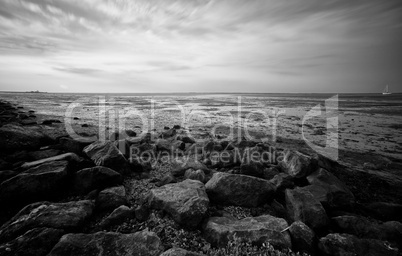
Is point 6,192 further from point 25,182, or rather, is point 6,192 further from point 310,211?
point 310,211

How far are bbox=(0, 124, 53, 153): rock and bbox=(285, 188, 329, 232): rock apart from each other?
786cm

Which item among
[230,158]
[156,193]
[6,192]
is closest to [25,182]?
[6,192]

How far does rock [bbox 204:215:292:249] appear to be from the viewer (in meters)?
3.40

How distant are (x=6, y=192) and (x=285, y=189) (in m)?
6.29

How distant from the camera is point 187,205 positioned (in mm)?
4074

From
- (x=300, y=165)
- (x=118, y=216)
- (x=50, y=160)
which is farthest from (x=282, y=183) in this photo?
(x=50, y=160)

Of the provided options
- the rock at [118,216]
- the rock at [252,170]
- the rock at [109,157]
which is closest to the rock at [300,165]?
the rock at [252,170]

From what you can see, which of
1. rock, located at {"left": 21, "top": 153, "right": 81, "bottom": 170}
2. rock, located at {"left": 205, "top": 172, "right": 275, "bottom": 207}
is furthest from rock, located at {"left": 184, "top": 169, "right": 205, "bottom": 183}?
rock, located at {"left": 21, "top": 153, "right": 81, "bottom": 170}

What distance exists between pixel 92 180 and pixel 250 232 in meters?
3.88

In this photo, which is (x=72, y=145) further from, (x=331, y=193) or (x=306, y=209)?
(x=331, y=193)

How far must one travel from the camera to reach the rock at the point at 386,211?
4.59m

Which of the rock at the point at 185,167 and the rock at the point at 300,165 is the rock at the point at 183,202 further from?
the rock at the point at 300,165

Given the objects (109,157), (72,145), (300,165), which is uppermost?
(72,145)

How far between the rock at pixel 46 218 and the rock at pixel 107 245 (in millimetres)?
426
